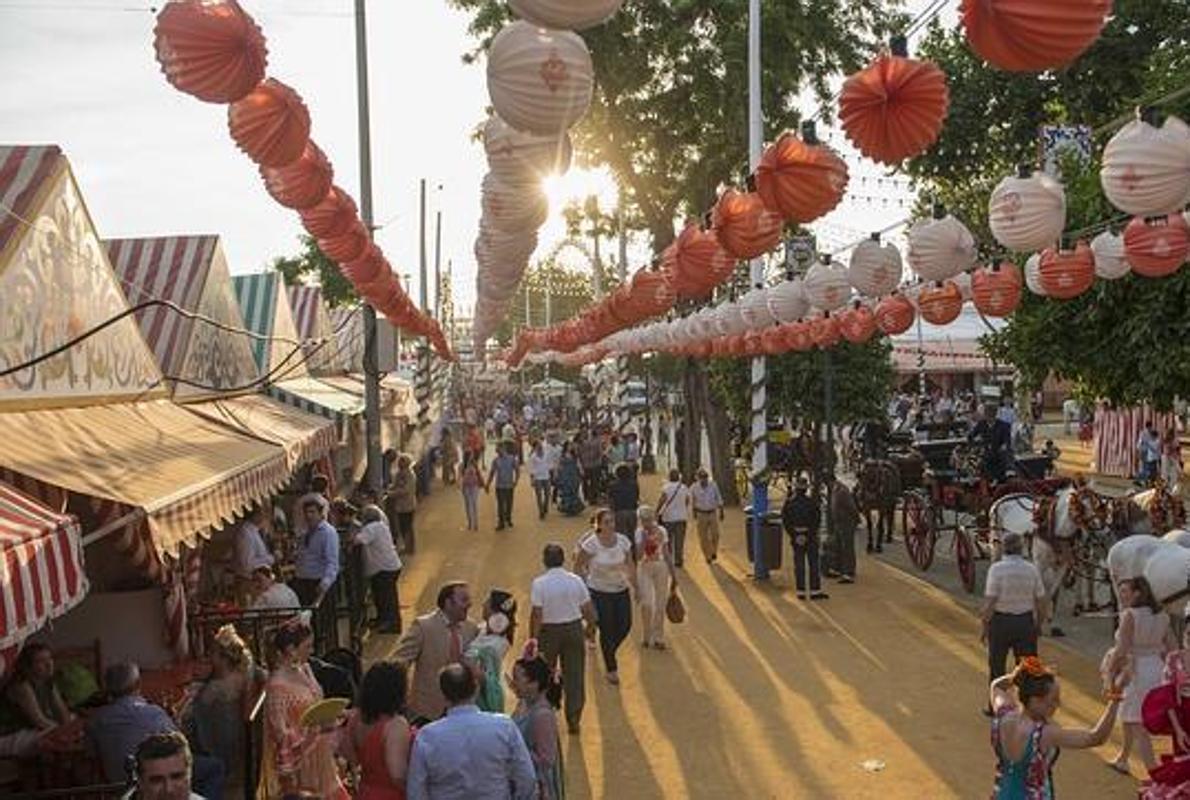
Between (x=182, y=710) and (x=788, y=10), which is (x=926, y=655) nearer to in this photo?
(x=182, y=710)

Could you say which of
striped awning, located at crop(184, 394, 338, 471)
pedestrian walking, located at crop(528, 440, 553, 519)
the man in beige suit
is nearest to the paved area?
the man in beige suit

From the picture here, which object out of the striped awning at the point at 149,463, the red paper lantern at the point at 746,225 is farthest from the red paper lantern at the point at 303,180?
the red paper lantern at the point at 746,225

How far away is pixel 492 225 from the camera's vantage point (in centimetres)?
935

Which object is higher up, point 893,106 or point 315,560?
point 893,106

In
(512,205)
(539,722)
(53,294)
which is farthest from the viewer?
(53,294)

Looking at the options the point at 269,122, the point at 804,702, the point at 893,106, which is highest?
the point at 269,122

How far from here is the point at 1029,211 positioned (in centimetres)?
856

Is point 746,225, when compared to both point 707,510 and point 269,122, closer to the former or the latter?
point 269,122

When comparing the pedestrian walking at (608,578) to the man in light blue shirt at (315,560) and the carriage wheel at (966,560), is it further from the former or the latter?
the carriage wheel at (966,560)

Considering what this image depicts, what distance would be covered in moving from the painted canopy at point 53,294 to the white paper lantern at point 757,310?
6819 mm

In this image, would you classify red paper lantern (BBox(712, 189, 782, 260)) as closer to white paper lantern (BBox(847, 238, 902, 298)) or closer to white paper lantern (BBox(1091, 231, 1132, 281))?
white paper lantern (BBox(847, 238, 902, 298))

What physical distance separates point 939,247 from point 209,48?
6.06 meters

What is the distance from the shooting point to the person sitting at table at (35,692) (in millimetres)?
7598

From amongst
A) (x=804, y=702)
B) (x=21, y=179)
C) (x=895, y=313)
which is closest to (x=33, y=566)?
(x=21, y=179)
